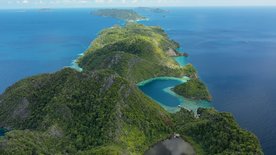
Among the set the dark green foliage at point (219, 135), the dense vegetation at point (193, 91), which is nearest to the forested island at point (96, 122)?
the dark green foliage at point (219, 135)

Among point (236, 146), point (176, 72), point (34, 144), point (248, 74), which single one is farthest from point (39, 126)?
point (248, 74)

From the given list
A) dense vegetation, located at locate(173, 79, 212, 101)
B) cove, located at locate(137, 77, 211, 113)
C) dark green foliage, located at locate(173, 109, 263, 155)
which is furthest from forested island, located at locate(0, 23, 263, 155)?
dense vegetation, located at locate(173, 79, 212, 101)

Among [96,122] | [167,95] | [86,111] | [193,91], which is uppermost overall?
[86,111]

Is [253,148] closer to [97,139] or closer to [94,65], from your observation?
[97,139]

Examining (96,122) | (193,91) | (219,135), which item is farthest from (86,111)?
(193,91)

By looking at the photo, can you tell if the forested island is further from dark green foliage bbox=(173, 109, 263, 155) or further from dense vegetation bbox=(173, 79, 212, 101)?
dense vegetation bbox=(173, 79, 212, 101)

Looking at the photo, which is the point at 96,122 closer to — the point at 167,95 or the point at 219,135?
the point at 219,135
